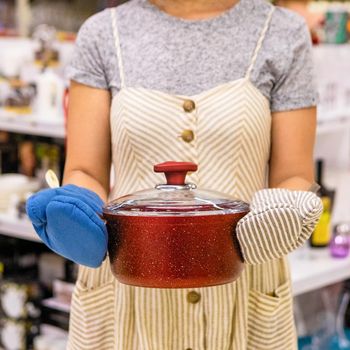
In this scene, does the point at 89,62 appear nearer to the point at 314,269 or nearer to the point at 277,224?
the point at 277,224

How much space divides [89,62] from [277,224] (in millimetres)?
498

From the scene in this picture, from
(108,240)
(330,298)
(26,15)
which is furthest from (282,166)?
(26,15)

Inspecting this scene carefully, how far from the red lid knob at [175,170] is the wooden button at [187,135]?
0.21 metres

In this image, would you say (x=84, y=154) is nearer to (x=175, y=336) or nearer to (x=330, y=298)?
(x=175, y=336)

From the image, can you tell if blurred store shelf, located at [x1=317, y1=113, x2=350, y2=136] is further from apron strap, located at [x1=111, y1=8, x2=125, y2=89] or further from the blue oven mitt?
the blue oven mitt

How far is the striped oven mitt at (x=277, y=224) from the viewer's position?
4.24 feet

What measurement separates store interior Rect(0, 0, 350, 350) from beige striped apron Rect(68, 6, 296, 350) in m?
1.17

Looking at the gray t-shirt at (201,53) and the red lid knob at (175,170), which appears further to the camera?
the gray t-shirt at (201,53)

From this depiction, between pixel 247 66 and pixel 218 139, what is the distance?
136 mm

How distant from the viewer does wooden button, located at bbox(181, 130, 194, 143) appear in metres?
Answer: 1.54

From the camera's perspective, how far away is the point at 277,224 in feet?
4.25

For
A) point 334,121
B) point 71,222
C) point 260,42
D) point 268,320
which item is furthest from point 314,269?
point 71,222

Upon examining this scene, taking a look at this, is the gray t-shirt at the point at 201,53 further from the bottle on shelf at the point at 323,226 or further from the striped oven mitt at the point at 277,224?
the bottle on shelf at the point at 323,226

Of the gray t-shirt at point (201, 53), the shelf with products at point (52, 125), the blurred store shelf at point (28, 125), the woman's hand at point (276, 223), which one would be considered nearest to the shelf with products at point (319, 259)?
the shelf with products at point (52, 125)
